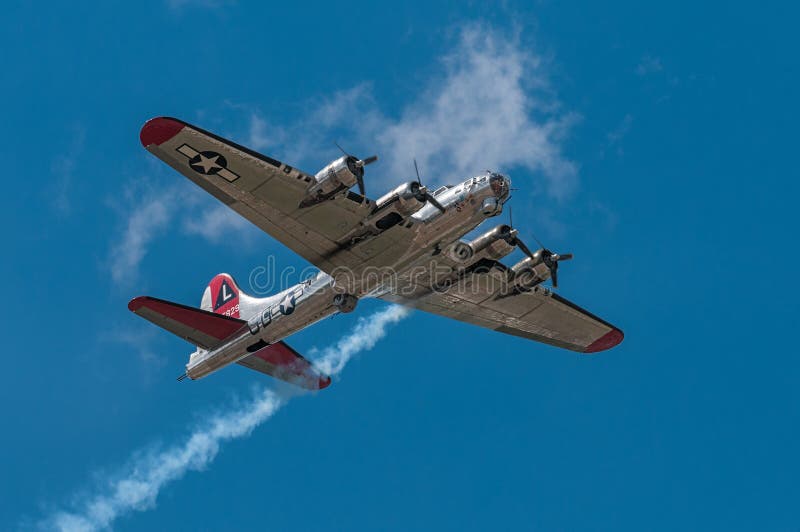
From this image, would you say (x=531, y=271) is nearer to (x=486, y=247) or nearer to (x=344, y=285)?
(x=486, y=247)

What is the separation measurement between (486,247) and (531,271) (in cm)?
291

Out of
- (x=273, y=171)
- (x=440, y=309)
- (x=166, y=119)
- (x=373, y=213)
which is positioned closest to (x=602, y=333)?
(x=440, y=309)

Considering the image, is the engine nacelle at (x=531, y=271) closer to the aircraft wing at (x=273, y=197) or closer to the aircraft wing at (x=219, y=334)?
the aircraft wing at (x=273, y=197)

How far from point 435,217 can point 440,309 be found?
27.2 ft

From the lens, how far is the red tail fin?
42.9 m

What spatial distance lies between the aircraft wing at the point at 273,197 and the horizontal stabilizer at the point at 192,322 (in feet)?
17.2

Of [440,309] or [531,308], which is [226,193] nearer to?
[440,309]

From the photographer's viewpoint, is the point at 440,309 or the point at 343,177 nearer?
the point at 343,177

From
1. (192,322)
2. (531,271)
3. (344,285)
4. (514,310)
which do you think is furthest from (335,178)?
(514,310)

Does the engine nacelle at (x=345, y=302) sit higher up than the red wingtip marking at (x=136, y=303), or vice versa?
the engine nacelle at (x=345, y=302)

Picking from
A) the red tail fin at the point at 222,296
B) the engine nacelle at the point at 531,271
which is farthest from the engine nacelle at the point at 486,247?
the red tail fin at the point at 222,296

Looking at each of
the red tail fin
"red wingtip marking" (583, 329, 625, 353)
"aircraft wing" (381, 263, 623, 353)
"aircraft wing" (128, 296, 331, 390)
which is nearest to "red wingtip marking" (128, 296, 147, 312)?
"aircraft wing" (128, 296, 331, 390)

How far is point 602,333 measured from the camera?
44.2 meters

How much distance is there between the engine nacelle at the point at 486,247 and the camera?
37.1 metres
